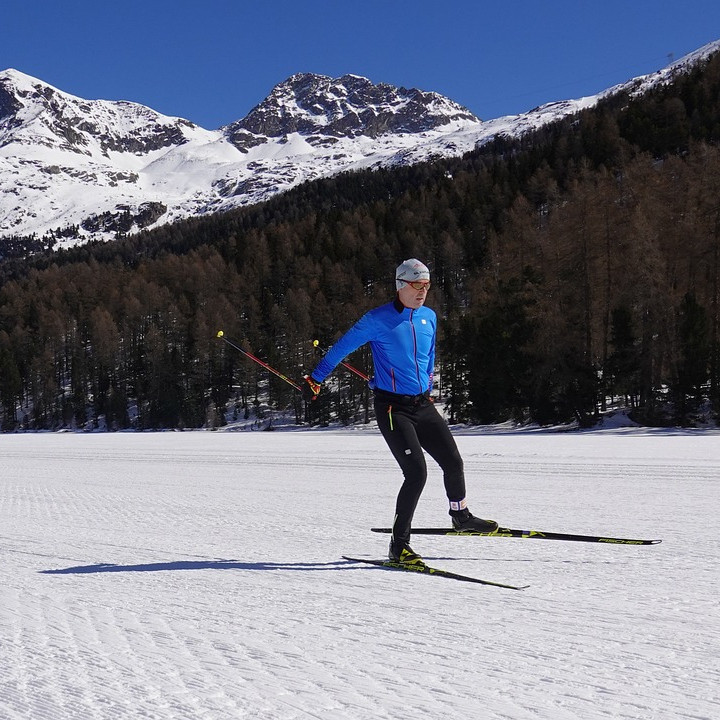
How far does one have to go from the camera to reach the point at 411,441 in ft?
14.5

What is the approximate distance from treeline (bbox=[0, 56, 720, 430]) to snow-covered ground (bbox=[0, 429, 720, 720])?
23120mm

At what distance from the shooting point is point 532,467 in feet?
35.2

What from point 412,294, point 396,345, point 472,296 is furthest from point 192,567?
point 472,296

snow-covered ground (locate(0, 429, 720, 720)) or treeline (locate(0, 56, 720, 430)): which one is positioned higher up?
treeline (locate(0, 56, 720, 430))

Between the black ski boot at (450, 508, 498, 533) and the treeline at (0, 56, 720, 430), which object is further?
the treeline at (0, 56, 720, 430)

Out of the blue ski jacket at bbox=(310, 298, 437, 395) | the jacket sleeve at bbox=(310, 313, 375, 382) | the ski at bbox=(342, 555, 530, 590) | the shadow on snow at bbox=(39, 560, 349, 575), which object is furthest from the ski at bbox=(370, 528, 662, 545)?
the jacket sleeve at bbox=(310, 313, 375, 382)

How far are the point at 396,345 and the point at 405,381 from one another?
9.6 inches

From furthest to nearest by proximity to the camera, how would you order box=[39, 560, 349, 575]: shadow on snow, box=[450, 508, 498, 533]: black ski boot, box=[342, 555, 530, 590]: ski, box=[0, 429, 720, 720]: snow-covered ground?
1. box=[450, 508, 498, 533]: black ski boot
2. box=[39, 560, 349, 575]: shadow on snow
3. box=[342, 555, 530, 590]: ski
4. box=[0, 429, 720, 720]: snow-covered ground

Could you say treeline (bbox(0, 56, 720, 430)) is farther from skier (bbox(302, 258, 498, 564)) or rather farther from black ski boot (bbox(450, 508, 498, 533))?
skier (bbox(302, 258, 498, 564))

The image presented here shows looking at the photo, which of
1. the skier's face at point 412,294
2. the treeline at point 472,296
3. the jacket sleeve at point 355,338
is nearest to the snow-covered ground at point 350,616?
the jacket sleeve at point 355,338

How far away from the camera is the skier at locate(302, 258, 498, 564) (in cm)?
444

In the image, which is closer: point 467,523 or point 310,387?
point 467,523

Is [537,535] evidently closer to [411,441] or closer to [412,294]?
[411,441]

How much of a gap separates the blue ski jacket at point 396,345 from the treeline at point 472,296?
24.1 m
